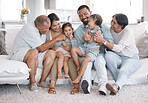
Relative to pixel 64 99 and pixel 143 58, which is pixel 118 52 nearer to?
pixel 143 58

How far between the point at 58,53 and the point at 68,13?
11.1 ft

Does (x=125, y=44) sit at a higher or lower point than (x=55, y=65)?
higher

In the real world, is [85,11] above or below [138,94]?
above

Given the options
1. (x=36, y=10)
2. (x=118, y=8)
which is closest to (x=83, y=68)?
(x=36, y=10)

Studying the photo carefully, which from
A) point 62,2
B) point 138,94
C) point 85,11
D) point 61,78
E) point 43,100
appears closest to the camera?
point 43,100

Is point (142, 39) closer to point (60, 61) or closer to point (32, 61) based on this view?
point (60, 61)

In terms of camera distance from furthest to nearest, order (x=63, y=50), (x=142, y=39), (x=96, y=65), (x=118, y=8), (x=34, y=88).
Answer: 1. (x=118, y=8)
2. (x=142, y=39)
3. (x=63, y=50)
4. (x=96, y=65)
5. (x=34, y=88)

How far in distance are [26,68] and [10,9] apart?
146 inches

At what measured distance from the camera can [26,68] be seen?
2.28m

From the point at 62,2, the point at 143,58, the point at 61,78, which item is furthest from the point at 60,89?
the point at 62,2

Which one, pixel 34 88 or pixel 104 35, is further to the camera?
pixel 104 35

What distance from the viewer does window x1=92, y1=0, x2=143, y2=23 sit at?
235 inches

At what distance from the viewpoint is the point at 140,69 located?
2.72 m

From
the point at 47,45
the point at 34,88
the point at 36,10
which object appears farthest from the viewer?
the point at 36,10
